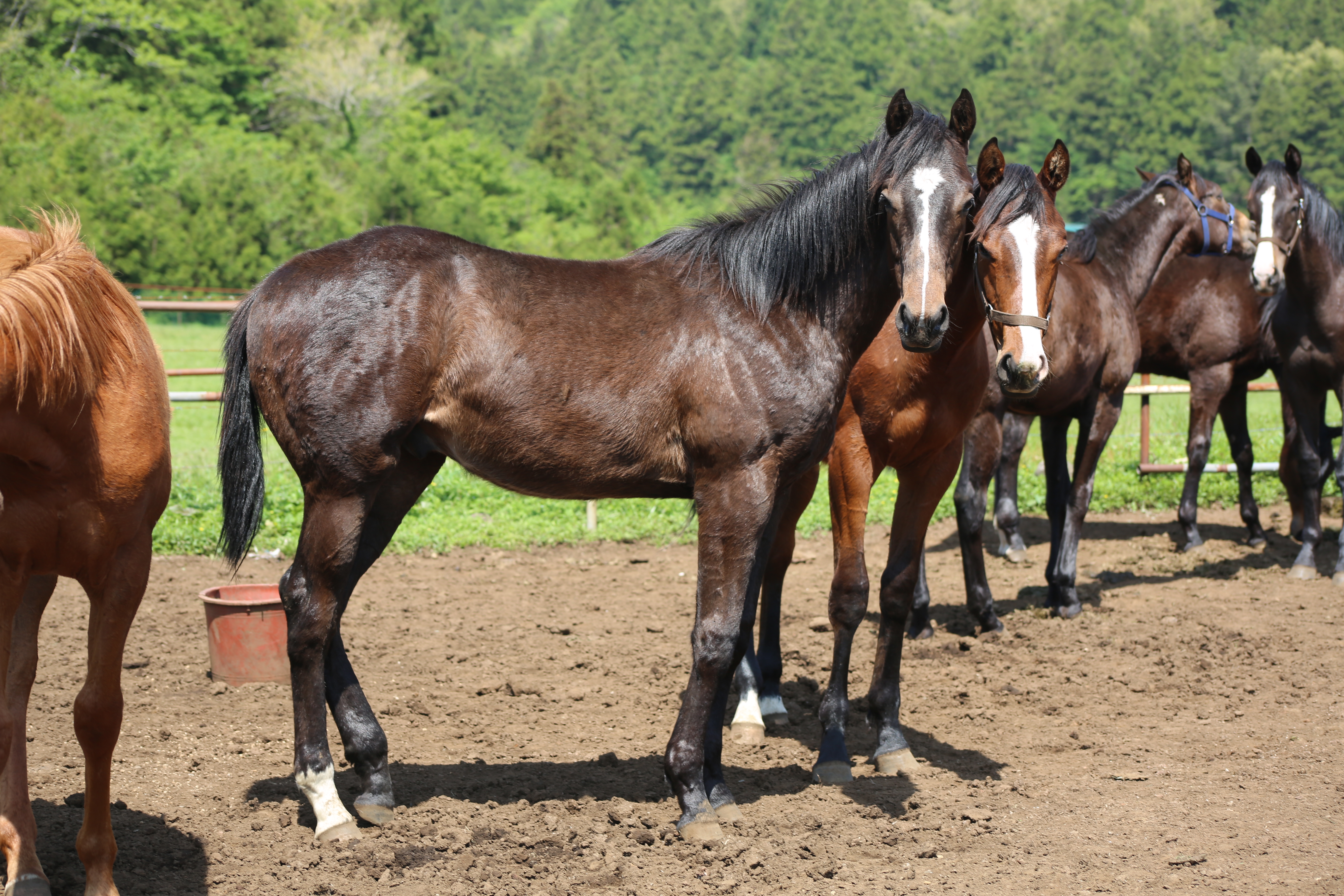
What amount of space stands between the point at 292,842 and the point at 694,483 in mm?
1760

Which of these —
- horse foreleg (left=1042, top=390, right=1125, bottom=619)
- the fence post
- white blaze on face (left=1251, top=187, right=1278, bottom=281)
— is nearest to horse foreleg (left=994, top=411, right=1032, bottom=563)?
horse foreleg (left=1042, top=390, right=1125, bottom=619)

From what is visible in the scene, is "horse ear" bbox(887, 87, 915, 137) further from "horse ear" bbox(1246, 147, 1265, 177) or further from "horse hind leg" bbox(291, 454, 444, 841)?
"horse ear" bbox(1246, 147, 1265, 177)

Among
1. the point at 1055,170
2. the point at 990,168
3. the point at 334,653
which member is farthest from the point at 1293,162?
the point at 334,653

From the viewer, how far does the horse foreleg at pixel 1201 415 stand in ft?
28.8

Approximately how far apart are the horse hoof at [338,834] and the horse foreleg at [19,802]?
2.53 feet

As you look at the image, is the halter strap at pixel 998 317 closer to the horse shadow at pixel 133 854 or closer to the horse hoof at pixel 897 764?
the horse hoof at pixel 897 764

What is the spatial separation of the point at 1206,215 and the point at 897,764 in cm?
514

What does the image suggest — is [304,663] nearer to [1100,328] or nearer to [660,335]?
[660,335]

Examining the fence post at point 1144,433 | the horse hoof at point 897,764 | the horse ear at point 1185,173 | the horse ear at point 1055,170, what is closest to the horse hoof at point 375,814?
the horse hoof at point 897,764

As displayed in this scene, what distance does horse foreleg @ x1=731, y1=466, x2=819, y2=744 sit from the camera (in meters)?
4.63

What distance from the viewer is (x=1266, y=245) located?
7.44m

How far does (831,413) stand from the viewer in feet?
12.3

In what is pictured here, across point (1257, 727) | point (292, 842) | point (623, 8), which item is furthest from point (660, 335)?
point (623, 8)

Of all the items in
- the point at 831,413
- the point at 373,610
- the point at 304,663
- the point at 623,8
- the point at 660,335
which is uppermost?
the point at 623,8
